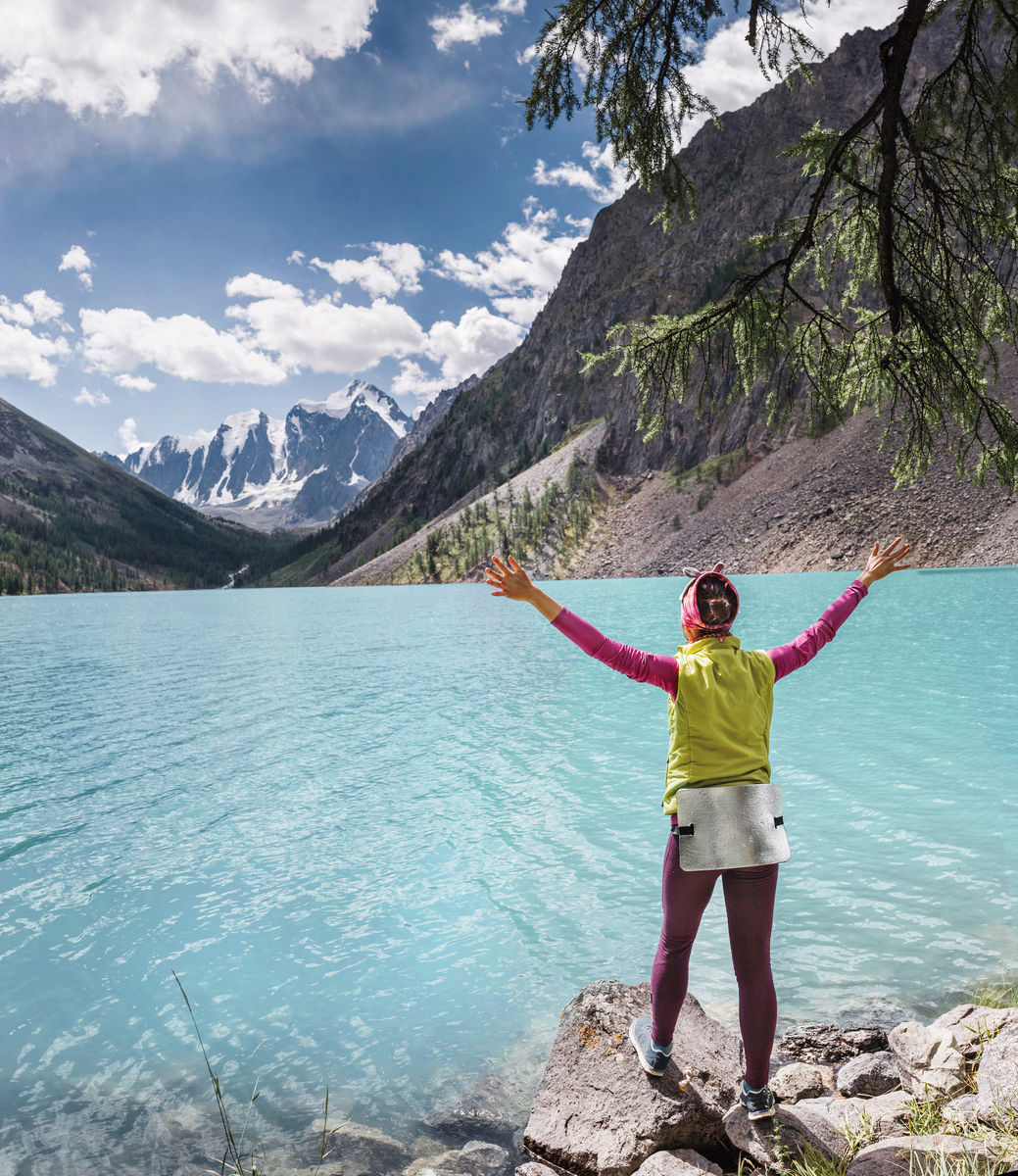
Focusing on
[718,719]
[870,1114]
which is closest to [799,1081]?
[870,1114]

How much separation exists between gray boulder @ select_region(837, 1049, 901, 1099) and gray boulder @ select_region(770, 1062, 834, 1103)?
0.12 meters

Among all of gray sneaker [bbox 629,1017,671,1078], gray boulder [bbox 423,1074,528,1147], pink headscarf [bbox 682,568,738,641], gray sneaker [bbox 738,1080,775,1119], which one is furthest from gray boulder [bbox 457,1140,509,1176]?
pink headscarf [bbox 682,568,738,641]

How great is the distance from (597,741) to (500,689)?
7.99 metres

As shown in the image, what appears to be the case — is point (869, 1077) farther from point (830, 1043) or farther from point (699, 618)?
point (699, 618)

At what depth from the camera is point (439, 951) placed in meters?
7.95

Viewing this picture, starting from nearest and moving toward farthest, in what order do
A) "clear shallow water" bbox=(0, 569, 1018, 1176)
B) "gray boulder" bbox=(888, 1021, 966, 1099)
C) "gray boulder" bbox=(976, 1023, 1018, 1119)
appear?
"gray boulder" bbox=(976, 1023, 1018, 1119) → "gray boulder" bbox=(888, 1021, 966, 1099) → "clear shallow water" bbox=(0, 569, 1018, 1176)

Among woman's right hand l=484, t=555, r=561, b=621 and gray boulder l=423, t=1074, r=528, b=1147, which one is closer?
woman's right hand l=484, t=555, r=561, b=621

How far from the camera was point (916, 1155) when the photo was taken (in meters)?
3.15

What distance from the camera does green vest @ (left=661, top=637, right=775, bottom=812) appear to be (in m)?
3.50

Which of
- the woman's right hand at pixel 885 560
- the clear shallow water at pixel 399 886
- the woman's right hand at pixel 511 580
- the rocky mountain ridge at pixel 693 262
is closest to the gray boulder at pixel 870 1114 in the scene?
the clear shallow water at pixel 399 886

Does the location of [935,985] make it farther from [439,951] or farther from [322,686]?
[322,686]

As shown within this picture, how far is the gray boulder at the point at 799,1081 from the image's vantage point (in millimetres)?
4473

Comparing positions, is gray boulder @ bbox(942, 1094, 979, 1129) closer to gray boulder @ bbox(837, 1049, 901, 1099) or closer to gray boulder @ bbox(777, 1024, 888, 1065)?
gray boulder @ bbox(837, 1049, 901, 1099)

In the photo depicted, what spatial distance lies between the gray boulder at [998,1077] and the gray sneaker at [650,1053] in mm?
1554
